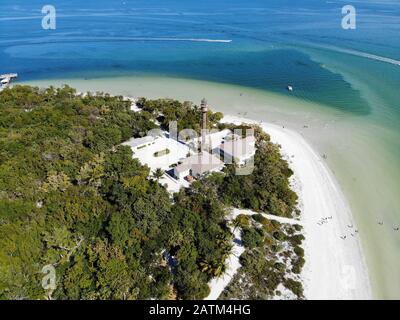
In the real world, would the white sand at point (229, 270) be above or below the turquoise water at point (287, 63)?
below

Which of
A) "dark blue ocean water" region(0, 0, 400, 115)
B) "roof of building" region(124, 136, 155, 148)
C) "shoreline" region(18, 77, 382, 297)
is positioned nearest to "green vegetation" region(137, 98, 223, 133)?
"roof of building" region(124, 136, 155, 148)

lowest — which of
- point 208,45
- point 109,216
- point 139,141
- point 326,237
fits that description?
point 326,237

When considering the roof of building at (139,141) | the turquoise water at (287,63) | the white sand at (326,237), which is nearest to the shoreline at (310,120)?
the turquoise water at (287,63)

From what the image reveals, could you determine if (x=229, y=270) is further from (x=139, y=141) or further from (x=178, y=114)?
(x=178, y=114)

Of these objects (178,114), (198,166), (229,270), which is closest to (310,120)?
(178,114)

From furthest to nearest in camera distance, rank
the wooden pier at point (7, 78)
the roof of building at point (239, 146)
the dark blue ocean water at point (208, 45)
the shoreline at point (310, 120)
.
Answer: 1. the dark blue ocean water at point (208, 45)
2. the wooden pier at point (7, 78)
3. the roof of building at point (239, 146)
4. the shoreline at point (310, 120)

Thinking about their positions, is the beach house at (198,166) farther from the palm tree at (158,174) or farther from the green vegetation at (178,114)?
the green vegetation at (178,114)
